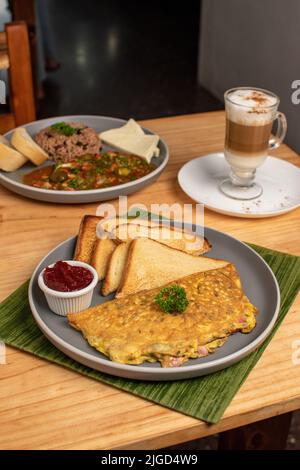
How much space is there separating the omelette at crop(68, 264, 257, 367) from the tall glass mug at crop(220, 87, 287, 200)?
58 centimetres

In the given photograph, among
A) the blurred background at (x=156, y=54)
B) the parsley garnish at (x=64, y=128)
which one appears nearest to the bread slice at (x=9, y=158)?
the parsley garnish at (x=64, y=128)

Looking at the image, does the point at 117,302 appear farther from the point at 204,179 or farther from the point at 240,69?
the point at 240,69

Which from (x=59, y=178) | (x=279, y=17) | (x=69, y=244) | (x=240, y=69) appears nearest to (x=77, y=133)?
(x=59, y=178)

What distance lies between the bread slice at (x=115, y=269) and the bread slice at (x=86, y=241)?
0.24ft

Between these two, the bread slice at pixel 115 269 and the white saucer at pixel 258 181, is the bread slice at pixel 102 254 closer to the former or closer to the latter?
the bread slice at pixel 115 269

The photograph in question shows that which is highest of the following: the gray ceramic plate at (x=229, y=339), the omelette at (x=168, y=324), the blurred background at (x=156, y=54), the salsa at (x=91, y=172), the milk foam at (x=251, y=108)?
the milk foam at (x=251, y=108)

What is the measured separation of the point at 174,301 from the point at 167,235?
1.10ft

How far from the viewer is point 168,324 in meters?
1.12

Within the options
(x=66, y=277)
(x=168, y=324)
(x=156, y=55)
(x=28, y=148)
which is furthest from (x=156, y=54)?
(x=168, y=324)

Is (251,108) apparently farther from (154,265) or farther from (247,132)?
(154,265)

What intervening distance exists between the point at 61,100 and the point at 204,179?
136 inches

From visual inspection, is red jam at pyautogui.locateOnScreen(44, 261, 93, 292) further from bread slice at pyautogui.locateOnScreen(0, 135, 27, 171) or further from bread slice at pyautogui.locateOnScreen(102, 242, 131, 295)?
bread slice at pyautogui.locateOnScreen(0, 135, 27, 171)

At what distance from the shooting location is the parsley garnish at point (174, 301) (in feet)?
3.77

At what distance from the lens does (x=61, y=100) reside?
504cm
